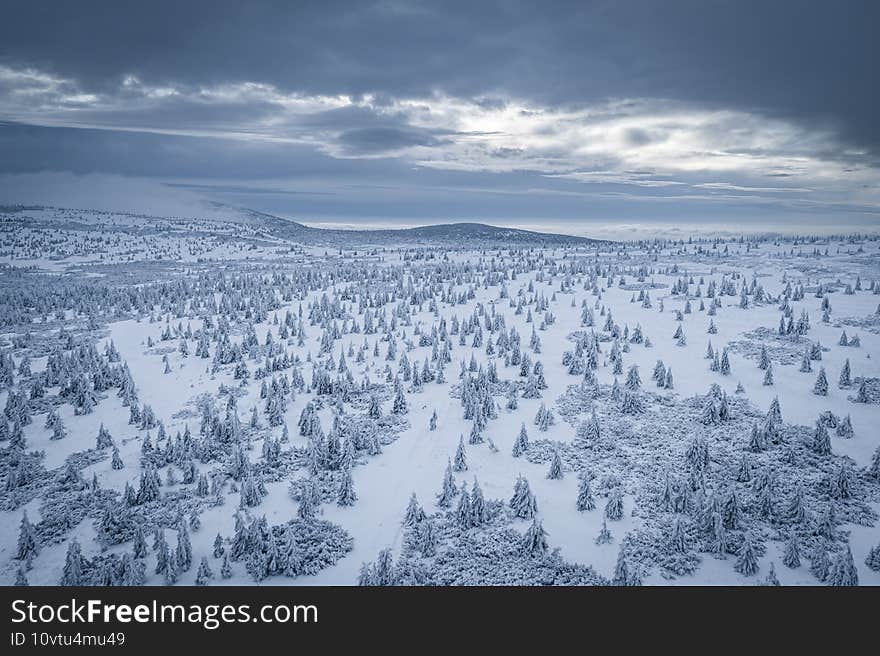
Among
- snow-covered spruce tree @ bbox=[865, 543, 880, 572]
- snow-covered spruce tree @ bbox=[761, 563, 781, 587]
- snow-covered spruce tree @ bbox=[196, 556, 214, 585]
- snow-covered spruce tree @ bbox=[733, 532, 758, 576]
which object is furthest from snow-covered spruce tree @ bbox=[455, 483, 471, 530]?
snow-covered spruce tree @ bbox=[865, 543, 880, 572]

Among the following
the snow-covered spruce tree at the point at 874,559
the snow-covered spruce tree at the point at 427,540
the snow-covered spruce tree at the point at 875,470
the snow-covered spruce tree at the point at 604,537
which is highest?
the snow-covered spruce tree at the point at 875,470

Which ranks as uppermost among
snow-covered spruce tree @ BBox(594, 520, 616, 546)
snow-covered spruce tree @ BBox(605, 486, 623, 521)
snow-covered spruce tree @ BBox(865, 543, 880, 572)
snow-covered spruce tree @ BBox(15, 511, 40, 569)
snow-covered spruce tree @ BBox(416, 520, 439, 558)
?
snow-covered spruce tree @ BBox(865, 543, 880, 572)

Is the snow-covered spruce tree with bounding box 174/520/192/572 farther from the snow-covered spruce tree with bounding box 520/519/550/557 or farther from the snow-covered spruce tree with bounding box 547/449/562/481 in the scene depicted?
the snow-covered spruce tree with bounding box 547/449/562/481

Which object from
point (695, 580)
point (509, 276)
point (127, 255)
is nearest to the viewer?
point (695, 580)

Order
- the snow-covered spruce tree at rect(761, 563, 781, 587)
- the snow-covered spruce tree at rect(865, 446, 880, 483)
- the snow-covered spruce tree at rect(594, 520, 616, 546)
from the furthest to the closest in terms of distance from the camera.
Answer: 1. the snow-covered spruce tree at rect(865, 446, 880, 483)
2. the snow-covered spruce tree at rect(594, 520, 616, 546)
3. the snow-covered spruce tree at rect(761, 563, 781, 587)

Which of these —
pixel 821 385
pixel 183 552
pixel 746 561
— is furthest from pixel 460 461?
pixel 821 385

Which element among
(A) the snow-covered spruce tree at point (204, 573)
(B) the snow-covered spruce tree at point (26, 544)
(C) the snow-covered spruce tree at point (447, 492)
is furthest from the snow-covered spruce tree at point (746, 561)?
(B) the snow-covered spruce tree at point (26, 544)

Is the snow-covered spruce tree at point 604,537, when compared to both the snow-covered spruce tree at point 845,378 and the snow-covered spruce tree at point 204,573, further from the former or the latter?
the snow-covered spruce tree at point 845,378
